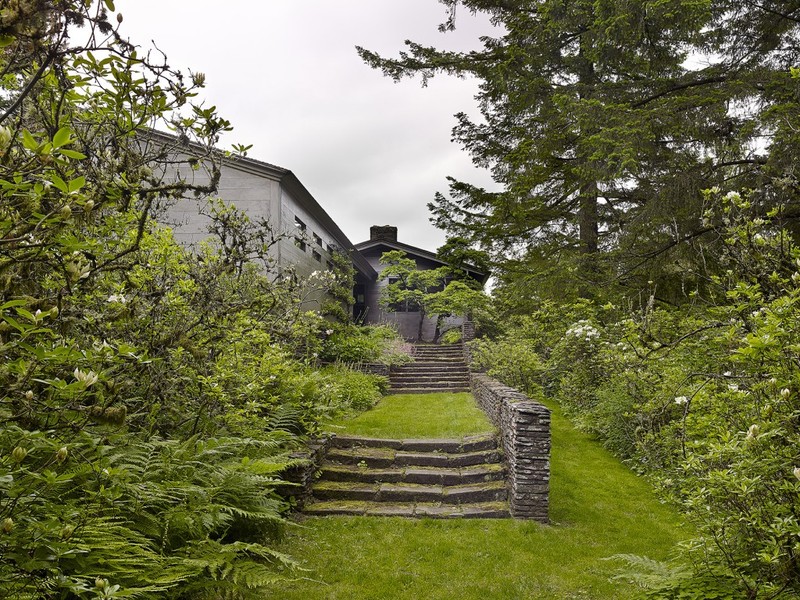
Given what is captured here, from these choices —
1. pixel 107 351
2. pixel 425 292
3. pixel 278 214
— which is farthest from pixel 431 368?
pixel 107 351

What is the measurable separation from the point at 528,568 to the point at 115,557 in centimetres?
419

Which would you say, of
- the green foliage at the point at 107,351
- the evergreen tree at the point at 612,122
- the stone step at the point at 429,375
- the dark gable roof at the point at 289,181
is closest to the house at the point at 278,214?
the dark gable roof at the point at 289,181

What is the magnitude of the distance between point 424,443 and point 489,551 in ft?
10.1

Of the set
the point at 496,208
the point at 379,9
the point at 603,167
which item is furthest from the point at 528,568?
the point at 496,208

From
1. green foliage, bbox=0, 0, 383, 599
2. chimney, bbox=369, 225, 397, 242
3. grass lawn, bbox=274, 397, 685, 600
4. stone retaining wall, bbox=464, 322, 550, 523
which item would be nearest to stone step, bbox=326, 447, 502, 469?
stone retaining wall, bbox=464, 322, 550, 523

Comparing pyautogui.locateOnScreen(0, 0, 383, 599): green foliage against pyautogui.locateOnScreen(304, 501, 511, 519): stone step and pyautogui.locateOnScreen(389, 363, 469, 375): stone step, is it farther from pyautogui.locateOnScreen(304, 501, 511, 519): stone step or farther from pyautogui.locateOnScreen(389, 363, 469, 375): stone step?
pyautogui.locateOnScreen(389, 363, 469, 375): stone step

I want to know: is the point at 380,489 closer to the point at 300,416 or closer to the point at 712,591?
the point at 300,416

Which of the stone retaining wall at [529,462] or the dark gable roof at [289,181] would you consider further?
the dark gable roof at [289,181]

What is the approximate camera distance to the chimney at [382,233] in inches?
1094

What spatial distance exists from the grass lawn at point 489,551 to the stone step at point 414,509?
0.61 feet

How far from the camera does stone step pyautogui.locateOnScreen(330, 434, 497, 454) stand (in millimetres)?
8320

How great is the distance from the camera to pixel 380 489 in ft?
23.8

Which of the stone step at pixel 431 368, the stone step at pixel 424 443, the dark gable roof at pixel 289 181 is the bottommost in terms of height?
the stone step at pixel 424 443

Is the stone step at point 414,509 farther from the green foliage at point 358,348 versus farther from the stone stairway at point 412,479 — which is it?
the green foliage at point 358,348
